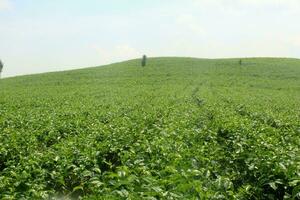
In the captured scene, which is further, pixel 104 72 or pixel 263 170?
pixel 104 72

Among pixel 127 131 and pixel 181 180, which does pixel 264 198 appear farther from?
pixel 127 131

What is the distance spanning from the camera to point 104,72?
5894 cm

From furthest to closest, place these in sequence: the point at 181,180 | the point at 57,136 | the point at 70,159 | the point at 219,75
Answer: the point at 219,75, the point at 57,136, the point at 70,159, the point at 181,180

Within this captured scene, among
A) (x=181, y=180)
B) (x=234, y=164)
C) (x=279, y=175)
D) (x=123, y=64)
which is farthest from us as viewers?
(x=123, y=64)

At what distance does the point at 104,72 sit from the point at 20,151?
49.2 metres

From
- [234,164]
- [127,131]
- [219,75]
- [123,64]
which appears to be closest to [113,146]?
[127,131]

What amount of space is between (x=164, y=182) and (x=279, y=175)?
2.39 m

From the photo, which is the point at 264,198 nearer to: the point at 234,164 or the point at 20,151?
the point at 234,164

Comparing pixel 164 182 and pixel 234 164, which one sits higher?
pixel 164 182

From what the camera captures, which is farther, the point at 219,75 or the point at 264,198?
the point at 219,75

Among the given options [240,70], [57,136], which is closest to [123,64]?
[240,70]

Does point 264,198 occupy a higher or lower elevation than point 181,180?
lower

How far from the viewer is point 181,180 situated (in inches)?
245

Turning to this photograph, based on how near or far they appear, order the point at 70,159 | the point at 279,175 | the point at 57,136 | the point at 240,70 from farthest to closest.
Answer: the point at 240,70 < the point at 57,136 < the point at 70,159 < the point at 279,175
